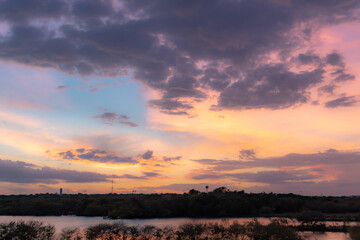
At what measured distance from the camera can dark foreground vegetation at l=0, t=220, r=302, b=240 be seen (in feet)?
103

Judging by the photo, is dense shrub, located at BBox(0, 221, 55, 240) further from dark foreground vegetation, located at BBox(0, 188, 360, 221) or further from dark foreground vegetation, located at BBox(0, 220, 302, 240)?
dark foreground vegetation, located at BBox(0, 188, 360, 221)

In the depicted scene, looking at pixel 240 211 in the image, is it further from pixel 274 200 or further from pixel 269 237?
pixel 269 237

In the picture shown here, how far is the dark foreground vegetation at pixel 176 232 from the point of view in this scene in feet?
103

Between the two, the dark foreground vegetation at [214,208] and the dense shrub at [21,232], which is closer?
the dense shrub at [21,232]

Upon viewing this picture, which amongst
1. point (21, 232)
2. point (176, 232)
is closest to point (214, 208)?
point (176, 232)

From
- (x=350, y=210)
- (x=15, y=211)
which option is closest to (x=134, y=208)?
(x=15, y=211)

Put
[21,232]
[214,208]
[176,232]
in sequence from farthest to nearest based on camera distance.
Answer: [214,208]
[176,232]
[21,232]

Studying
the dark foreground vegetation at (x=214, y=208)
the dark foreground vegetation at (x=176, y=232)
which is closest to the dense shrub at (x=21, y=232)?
the dark foreground vegetation at (x=176, y=232)

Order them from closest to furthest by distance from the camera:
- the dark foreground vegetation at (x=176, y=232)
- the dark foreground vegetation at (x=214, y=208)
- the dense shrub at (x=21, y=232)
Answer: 1. the dense shrub at (x=21, y=232)
2. the dark foreground vegetation at (x=176, y=232)
3. the dark foreground vegetation at (x=214, y=208)

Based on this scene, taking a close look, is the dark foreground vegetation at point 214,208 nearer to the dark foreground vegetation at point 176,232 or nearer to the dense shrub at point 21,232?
the dark foreground vegetation at point 176,232

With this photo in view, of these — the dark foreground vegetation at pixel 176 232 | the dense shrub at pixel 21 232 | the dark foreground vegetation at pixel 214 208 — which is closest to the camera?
the dense shrub at pixel 21 232

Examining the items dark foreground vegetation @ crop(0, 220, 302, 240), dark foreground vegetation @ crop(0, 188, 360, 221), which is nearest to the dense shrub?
dark foreground vegetation @ crop(0, 220, 302, 240)

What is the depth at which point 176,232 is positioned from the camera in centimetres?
3525

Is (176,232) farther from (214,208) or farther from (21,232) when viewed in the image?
(214,208)
